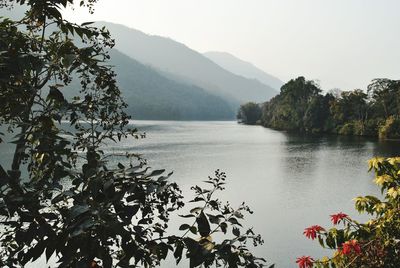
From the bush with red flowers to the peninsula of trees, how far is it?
85801 mm

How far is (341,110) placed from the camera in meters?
105

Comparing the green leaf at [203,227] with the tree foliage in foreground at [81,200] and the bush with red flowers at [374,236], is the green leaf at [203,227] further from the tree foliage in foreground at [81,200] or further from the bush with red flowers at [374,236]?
the bush with red flowers at [374,236]

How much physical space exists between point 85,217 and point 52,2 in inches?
77.7

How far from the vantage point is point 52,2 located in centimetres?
338

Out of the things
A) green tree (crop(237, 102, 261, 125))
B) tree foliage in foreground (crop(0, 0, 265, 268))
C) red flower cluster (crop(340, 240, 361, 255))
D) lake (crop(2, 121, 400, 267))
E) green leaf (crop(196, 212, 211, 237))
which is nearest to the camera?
tree foliage in foreground (crop(0, 0, 265, 268))

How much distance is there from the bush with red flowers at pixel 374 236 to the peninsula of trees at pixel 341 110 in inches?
3378

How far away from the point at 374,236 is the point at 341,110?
10450 cm

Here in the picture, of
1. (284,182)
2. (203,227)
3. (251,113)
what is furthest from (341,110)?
(203,227)

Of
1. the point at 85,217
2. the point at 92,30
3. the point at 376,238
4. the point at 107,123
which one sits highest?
the point at 92,30

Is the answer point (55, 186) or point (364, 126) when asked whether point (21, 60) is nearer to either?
point (55, 186)

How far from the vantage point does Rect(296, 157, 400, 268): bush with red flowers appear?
5.98 m

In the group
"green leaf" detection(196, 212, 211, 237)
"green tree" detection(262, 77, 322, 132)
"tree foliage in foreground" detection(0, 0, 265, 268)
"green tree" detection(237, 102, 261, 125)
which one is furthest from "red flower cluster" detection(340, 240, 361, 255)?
"green tree" detection(237, 102, 261, 125)

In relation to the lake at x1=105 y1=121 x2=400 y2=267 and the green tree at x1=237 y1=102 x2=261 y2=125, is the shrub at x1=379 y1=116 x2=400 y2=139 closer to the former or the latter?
the lake at x1=105 y1=121 x2=400 y2=267

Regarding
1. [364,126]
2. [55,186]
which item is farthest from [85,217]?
[364,126]
